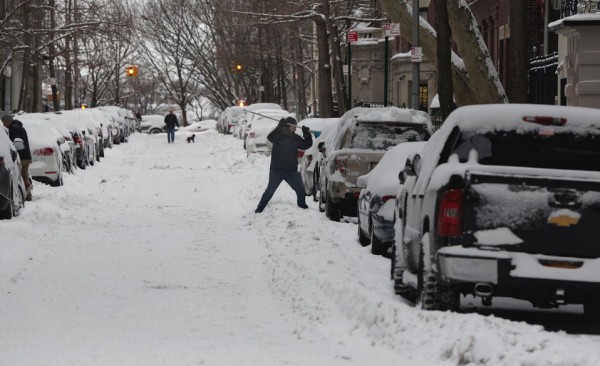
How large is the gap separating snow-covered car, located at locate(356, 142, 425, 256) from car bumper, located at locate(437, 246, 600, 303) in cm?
525

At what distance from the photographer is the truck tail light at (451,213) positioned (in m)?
9.05

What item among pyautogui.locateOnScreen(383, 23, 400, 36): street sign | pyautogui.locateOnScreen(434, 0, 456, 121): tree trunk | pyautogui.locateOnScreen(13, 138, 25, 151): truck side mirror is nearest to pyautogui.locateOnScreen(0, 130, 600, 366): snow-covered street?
pyautogui.locateOnScreen(13, 138, 25, 151): truck side mirror

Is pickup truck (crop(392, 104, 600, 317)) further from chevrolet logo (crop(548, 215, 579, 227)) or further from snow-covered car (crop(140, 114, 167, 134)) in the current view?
snow-covered car (crop(140, 114, 167, 134))

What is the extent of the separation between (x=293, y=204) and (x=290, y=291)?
33.8 feet

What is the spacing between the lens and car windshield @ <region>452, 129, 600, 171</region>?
9.63 metres

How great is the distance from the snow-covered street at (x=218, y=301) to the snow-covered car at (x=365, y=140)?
0.61 meters

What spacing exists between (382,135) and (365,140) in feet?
0.92

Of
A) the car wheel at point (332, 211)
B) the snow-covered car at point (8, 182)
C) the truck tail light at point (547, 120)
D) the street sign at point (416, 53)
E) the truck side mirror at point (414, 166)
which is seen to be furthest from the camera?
the street sign at point (416, 53)

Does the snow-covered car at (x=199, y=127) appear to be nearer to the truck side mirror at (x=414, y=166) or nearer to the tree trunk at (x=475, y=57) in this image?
the tree trunk at (x=475, y=57)

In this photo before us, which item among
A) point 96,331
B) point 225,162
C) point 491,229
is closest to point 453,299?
point 491,229

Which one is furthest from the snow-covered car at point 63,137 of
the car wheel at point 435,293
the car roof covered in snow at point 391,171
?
the car wheel at point 435,293

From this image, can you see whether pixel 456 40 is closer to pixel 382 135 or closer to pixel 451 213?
pixel 382 135

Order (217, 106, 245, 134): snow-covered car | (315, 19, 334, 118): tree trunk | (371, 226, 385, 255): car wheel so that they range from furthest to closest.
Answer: (217, 106, 245, 134): snow-covered car, (315, 19, 334, 118): tree trunk, (371, 226, 385, 255): car wheel

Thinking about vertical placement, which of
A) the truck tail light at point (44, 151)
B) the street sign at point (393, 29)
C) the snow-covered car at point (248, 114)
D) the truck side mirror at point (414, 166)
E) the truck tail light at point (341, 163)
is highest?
the street sign at point (393, 29)
